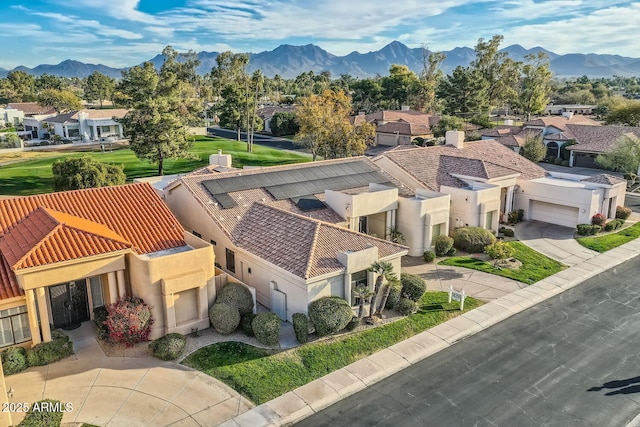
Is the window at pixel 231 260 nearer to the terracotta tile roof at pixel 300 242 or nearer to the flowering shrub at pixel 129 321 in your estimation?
the terracotta tile roof at pixel 300 242

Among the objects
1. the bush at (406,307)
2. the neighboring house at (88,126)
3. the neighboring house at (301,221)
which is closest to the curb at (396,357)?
the bush at (406,307)

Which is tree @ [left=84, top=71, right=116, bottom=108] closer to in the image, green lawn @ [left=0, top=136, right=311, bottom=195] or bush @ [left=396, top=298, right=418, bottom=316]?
green lawn @ [left=0, top=136, right=311, bottom=195]

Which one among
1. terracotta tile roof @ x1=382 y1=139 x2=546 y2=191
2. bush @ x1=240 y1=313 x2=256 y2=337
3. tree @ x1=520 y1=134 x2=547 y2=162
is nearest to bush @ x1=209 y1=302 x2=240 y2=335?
bush @ x1=240 y1=313 x2=256 y2=337

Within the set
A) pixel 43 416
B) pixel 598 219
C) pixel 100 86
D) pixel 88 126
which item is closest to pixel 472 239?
pixel 598 219

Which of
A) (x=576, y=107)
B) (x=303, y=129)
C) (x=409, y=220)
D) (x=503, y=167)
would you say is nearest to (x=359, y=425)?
(x=409, y=220)

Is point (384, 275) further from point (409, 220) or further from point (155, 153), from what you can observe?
point (155, 153)

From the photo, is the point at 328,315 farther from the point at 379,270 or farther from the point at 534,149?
the point at 534,149
